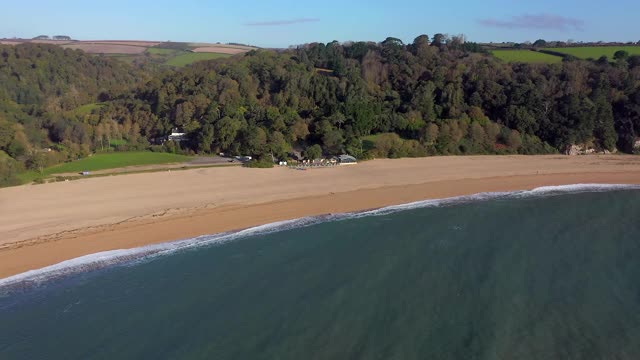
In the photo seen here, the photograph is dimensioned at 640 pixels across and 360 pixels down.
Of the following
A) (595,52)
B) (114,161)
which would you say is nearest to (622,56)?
(595,52)

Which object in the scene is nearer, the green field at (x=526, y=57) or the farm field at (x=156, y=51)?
the green field at (x=526, y=57)

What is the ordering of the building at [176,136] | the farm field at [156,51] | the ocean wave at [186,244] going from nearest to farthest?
the ocean wave at [186,244] < the building at [176,136] < the farm field at [156,51]

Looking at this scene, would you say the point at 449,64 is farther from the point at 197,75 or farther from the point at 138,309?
the point at 138,309

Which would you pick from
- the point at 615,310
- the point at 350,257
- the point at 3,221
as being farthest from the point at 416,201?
the point at 3,221

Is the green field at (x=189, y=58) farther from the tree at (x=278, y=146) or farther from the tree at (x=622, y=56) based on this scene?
the tree at (x=622, y=56)

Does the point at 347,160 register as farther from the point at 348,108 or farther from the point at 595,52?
the point at 595,52

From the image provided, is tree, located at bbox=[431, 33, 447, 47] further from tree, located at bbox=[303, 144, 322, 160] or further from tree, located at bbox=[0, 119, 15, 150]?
tree, located at bbox=[0, 119, 15, 150]

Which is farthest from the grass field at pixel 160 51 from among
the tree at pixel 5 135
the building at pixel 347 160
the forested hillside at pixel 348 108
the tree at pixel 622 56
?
the tree at pixel 622 56
